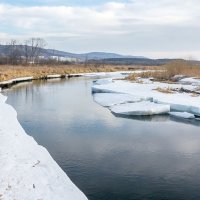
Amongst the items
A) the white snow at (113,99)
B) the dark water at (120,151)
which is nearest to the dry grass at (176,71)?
the white snow at (113,99)

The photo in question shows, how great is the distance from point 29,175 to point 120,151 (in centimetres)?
389

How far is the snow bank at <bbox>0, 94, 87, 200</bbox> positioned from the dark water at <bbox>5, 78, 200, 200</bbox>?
0.48 metres

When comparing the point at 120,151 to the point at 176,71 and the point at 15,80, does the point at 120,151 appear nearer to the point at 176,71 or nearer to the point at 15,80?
the point at 15,80

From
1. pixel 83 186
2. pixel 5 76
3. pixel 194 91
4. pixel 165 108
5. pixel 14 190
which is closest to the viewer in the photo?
pixel 14 190

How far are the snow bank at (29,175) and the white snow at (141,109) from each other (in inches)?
309

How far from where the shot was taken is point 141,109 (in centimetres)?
1989

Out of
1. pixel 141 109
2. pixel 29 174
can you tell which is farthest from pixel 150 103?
pixel 29 174

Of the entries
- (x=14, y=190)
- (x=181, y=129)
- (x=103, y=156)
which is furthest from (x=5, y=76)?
(x=14, y=190)

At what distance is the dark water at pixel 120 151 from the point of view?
31.2ft

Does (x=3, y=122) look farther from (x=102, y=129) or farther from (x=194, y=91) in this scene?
(x=194, y=91)

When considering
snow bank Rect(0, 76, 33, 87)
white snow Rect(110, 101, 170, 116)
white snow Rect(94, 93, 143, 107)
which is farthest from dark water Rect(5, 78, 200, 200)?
snow bank Rect(0, 76, 33, 87)

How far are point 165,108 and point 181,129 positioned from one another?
3.97 m

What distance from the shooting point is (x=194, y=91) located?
92.5 feet

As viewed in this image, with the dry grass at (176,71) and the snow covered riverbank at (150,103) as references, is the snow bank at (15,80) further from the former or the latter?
the snow covered riverbank at (150,103)
